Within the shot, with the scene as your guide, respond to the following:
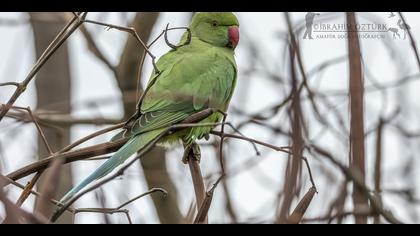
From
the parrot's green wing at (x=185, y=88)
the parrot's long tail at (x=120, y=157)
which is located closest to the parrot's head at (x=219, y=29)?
the parrot's green wing at (x=185, y=88)

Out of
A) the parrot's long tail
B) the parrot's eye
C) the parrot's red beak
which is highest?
the parrot's eye

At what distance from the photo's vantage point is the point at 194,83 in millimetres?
3299

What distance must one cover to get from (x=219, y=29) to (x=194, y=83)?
1.98ft

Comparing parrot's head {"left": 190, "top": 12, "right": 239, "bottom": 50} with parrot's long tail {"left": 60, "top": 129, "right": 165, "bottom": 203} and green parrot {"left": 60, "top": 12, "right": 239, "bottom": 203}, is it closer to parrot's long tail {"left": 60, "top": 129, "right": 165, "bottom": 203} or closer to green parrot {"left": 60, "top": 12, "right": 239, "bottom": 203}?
green parrot {"left": 60, "top": 12, "right": 239, "bottom": 203}

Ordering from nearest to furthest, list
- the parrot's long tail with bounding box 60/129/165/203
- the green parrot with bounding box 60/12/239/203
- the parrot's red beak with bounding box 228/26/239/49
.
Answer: the parrot's long tail with bounding box 60/129/165/203, the green parrot with bounding box 60/12/239/203, the parrot's red beak with bounding box 228/26/239/49

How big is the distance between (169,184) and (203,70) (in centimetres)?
207

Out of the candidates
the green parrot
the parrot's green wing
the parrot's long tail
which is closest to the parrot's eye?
the green parrot

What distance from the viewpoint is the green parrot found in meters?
2.92

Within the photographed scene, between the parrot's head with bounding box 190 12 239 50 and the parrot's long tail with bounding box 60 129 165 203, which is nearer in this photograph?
the parrot's long tail with bounding box 60 129 165 203

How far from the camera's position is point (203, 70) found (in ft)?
11.1

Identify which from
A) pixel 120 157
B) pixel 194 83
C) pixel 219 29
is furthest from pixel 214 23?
pixel 120 157

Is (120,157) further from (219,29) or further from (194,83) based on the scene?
(219,29)

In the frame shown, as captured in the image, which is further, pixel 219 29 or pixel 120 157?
pixel 219 29
